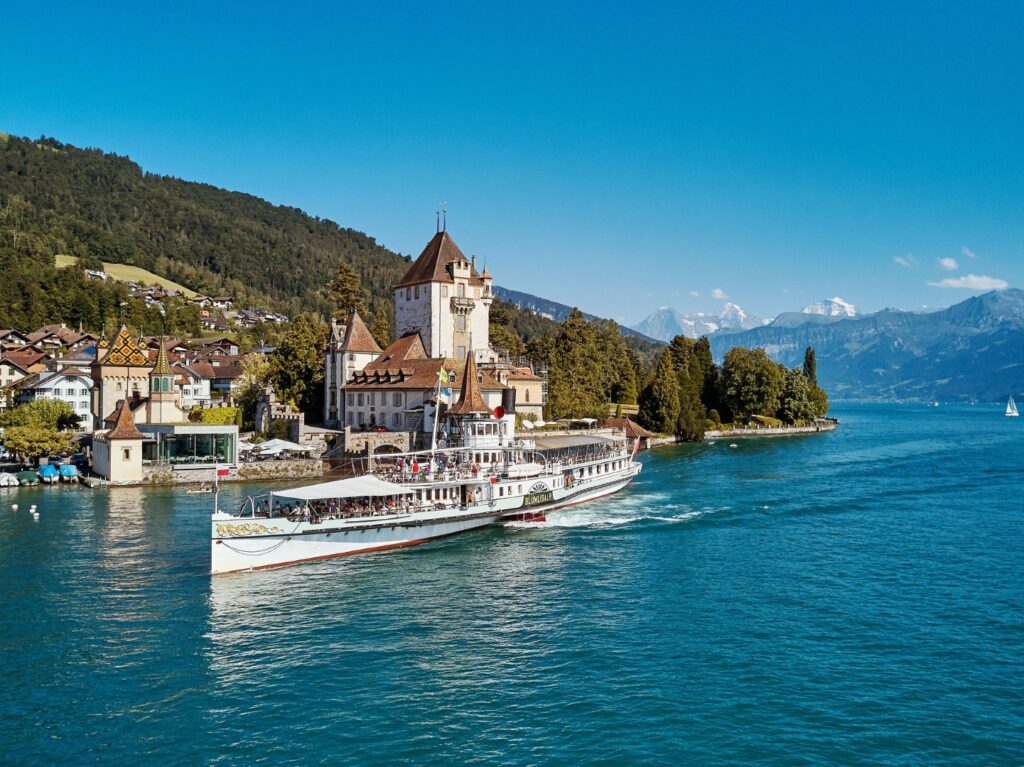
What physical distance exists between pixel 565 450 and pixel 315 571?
31.2m

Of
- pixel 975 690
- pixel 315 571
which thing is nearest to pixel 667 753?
pixel 975 690

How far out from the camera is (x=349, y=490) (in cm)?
4725

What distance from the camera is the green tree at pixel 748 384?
144 meters

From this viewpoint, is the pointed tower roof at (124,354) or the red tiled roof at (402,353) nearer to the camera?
the pointed tower roof at (124,354)

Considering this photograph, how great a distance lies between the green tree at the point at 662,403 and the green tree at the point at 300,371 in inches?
2095

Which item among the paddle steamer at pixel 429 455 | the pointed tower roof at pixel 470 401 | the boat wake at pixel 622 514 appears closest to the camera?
the paddle steamer at pixel 429 455

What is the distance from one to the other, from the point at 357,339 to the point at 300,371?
801 cm

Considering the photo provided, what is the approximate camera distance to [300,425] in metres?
84.3

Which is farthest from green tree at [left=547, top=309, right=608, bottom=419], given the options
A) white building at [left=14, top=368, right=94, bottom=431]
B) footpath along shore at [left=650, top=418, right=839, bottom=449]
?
white building at [left=14, top=368, right=94, bottom=431]

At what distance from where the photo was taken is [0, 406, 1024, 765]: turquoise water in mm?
23453

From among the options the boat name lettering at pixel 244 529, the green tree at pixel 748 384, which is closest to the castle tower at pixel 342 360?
the boat name lettering at pixel 244 529

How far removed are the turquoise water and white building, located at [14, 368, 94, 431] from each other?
41134 millimetres

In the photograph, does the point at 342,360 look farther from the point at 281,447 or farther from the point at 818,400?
the point at 818,400

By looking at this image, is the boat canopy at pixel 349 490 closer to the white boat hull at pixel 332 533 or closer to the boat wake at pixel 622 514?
the white boat hull at pixel 332 533
